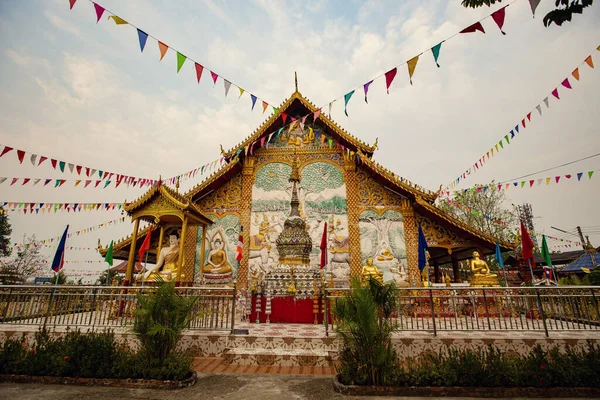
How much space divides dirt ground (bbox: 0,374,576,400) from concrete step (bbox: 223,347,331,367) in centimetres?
81

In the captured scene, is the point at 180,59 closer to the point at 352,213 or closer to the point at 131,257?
the point at 131,257

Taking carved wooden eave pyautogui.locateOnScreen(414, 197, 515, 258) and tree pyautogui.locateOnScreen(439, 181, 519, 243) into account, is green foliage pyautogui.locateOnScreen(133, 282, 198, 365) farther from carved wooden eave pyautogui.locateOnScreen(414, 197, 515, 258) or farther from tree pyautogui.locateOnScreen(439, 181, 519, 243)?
tree pyautogui.locateOnScreen(439, 181, 519, 243)

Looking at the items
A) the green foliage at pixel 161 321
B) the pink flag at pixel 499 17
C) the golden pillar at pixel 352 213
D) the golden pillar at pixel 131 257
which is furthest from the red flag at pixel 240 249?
the pink flag at pixel 499 17

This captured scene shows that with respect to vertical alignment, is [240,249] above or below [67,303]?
above

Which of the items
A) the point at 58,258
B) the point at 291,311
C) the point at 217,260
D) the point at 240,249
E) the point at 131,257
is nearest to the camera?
the point at 58,258

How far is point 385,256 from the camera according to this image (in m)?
10.6

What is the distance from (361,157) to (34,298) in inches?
378

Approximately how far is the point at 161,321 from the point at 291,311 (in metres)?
4.18

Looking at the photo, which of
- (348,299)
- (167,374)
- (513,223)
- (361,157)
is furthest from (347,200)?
(513,223)

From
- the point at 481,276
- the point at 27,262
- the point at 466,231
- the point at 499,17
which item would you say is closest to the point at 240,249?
the point at 466,231

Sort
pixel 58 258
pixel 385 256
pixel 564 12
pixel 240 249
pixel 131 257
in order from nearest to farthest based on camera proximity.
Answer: pixel 564 12
pixel 58 258
pixel 131 257
pixel 240 249
pixel 385 256

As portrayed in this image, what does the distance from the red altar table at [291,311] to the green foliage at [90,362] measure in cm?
367

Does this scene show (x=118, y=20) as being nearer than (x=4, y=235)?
Yes

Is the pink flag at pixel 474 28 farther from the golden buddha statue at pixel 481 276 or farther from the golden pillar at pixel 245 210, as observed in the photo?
the golden pillar at pixel 245 210
